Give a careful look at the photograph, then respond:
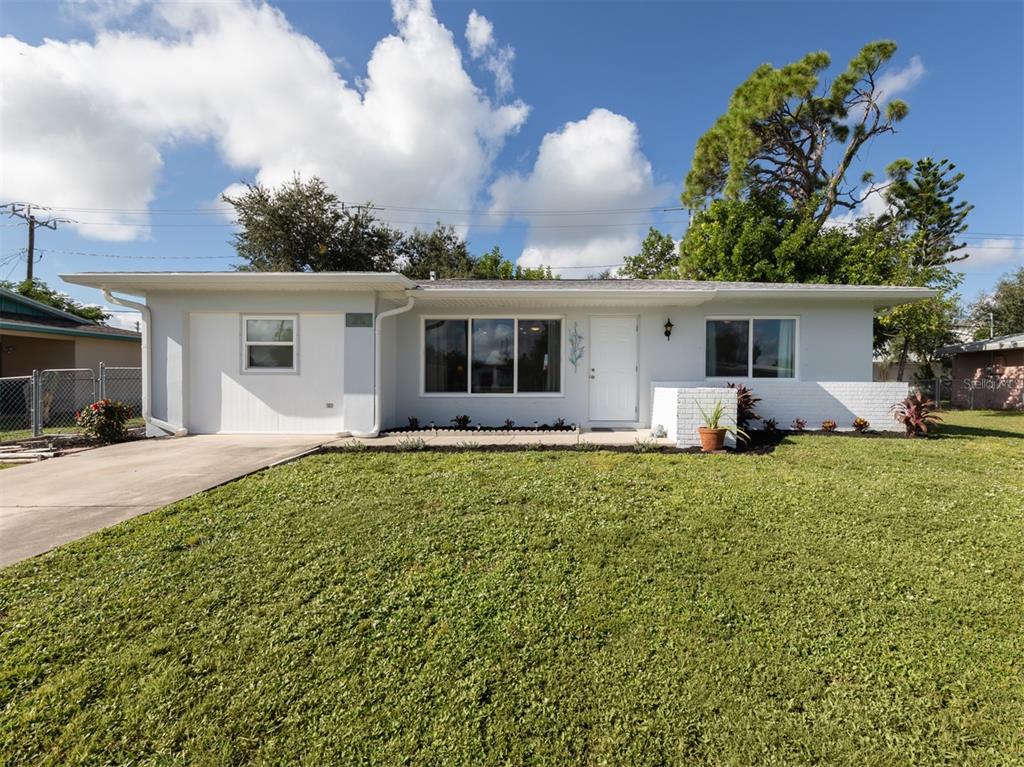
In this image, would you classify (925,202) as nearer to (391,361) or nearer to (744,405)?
(744,405)

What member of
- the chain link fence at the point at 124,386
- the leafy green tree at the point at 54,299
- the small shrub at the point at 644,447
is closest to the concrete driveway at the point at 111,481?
the small shrub at the point at 644,447

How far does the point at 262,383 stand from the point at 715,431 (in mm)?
7894

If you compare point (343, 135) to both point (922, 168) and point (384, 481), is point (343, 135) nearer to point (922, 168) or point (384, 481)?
point (384, 481)

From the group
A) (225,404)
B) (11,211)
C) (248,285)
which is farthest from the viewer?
(11,211)

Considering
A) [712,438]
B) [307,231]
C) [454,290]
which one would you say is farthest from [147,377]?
[307,231]

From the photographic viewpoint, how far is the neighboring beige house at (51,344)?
13.1 m

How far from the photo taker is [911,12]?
10273mm

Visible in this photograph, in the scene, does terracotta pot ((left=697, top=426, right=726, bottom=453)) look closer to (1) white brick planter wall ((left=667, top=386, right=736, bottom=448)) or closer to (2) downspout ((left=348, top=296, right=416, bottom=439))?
(1) white brick planter wall ((left=667, top=386, right=736, bottom=448))

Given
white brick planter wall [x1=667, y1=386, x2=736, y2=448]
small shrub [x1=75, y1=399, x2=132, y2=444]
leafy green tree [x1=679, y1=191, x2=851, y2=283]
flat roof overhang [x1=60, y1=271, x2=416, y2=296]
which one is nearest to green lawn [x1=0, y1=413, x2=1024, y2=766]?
white brick planter wall [x1=667, y1=386, x2=736, y2=448]

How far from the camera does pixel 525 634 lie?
8.23 ft

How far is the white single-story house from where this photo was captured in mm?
7875

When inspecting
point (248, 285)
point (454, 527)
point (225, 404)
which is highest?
point (248, 285)

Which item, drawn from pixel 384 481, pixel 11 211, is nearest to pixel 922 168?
pixel 384 481

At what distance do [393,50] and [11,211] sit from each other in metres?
26.8
